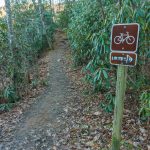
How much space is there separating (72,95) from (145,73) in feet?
8.97

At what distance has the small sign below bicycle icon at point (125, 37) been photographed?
2.75 meters

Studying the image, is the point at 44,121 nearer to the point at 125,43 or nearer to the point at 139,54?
the point at 139,54

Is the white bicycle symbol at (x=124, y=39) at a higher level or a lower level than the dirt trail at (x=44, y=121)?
higher

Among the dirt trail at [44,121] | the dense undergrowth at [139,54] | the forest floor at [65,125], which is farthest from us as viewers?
the dirt trail at [44,121]

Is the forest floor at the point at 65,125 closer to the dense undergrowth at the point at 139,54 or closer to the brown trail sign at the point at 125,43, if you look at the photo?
the dense undergrowth at the point at 139,54

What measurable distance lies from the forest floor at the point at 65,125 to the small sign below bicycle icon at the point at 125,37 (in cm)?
223

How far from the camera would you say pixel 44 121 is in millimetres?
5914

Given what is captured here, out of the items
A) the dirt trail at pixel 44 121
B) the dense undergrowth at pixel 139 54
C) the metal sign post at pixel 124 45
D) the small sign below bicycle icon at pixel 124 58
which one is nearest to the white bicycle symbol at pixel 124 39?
the metal sign post at pixel 124 45

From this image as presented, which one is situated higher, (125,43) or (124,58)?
(125,43)

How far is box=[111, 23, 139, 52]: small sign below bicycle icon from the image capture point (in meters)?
2.75

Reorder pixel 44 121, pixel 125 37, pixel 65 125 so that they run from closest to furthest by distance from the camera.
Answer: pixel 125 37 → pixel 65 125 → pixel 44 121

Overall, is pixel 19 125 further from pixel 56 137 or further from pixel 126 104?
pixel 126 104

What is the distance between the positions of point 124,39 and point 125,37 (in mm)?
23

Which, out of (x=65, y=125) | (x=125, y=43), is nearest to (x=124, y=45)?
(x=125, y=43)
